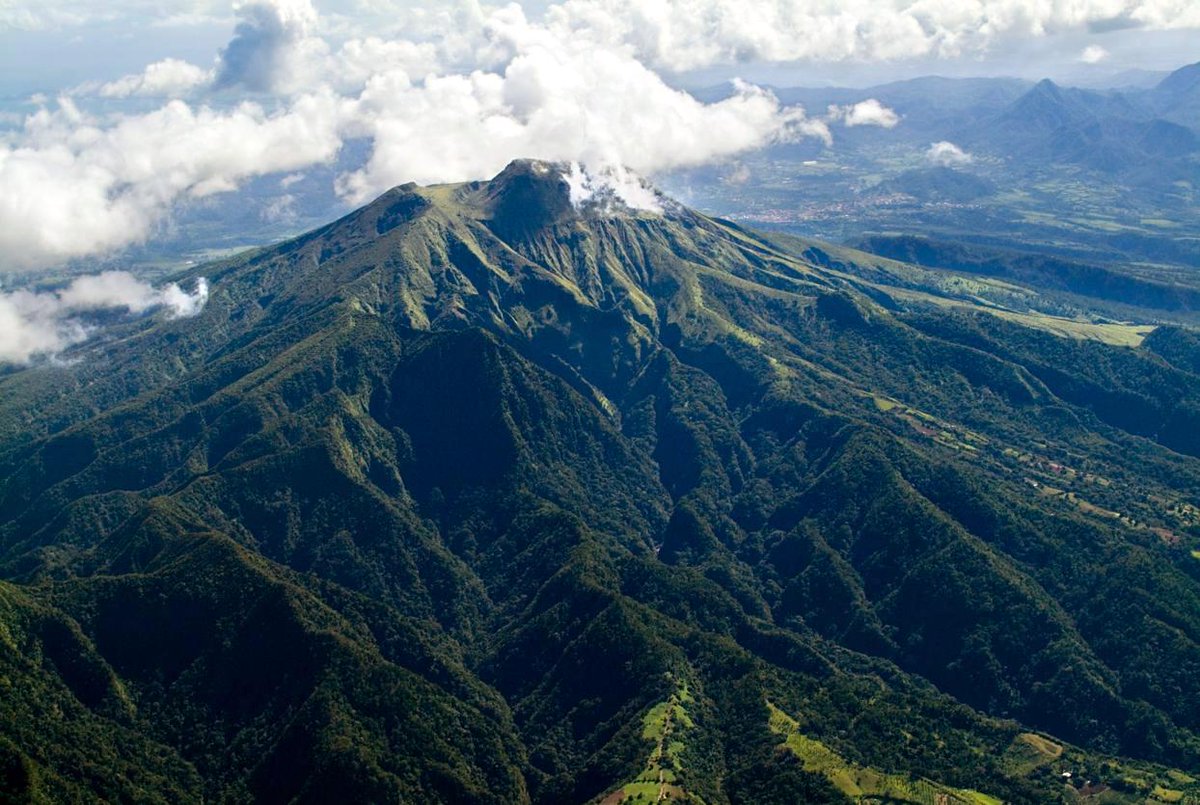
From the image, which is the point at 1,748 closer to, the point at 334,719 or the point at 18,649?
the point at 18,649

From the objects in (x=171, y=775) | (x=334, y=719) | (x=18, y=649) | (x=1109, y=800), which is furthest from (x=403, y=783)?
(x=1109, y=800)

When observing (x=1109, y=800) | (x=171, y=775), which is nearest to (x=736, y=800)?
(x=1109, y=800)

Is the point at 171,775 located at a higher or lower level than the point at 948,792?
higher

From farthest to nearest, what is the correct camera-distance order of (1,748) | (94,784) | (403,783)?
(403,783) → (94,784) → (1,748)

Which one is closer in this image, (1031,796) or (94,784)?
(94,784)

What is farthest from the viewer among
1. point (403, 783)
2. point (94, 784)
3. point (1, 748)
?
point (403, 783)

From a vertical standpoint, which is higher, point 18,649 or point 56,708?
point 18,649

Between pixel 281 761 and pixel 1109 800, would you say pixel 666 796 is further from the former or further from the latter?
pixel 1109 800

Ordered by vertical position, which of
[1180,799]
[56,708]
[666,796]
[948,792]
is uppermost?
[56,708]

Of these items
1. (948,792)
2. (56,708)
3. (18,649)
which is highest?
(18,649)
